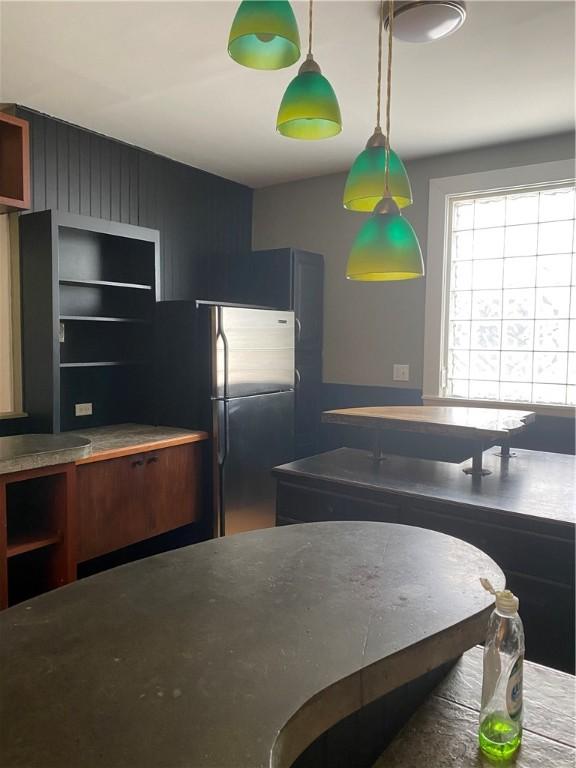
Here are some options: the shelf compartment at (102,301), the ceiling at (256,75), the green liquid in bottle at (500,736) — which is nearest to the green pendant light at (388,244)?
the ceiling at (256,75)

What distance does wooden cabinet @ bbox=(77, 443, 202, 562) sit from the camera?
9.02 ft

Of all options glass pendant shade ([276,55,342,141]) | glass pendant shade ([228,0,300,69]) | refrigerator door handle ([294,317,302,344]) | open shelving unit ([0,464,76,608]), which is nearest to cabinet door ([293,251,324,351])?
refrigerator door handle ([294,317,302,344])

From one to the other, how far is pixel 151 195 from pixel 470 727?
11.3 ft

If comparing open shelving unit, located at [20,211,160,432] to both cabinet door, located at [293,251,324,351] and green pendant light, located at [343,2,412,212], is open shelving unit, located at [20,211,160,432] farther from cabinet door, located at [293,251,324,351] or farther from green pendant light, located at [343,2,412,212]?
green pendant light, located at [343,2,412,212]

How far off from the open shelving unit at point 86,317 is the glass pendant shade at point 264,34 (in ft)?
5.46

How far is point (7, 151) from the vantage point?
107 inches

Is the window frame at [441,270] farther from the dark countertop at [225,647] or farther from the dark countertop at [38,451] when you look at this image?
the dark countertop at [225,647]

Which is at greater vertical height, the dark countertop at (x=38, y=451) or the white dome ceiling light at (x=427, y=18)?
the white dome ceiling light at (x=427, y=18)

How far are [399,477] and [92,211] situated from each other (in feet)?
7.58

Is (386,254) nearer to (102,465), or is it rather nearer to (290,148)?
(102,465)

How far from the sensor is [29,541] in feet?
8.19

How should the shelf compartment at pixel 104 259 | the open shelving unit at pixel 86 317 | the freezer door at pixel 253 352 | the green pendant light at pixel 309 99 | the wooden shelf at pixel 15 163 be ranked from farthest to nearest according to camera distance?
the freezer door at pixel 253 352 → the shelf compartment at pixel 104 259 → the open shelving unit at pixel 86 317 → the wooden shelf at pixel 15 163 → the green pendant light at pixel 309 99

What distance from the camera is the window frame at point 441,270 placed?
3543mm

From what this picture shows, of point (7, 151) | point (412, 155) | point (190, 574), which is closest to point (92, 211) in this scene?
point (7, 151)
